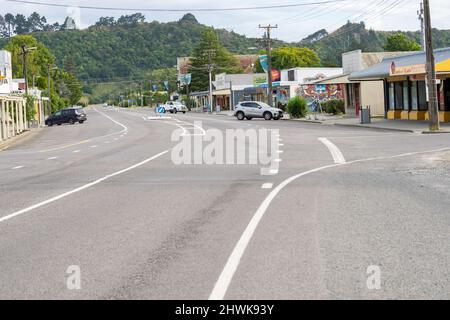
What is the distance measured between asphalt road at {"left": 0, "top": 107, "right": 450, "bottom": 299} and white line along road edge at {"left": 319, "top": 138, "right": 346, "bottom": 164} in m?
2.10

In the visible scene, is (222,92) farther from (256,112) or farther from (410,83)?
(410,83)

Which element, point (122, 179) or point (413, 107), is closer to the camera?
point (122, 179)

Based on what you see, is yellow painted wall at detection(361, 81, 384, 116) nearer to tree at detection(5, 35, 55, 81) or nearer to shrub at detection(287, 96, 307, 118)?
shrub at detection(287, 96, 307, 118)

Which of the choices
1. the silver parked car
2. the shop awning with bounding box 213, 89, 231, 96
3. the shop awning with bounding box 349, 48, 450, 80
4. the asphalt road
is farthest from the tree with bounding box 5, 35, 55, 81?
the asphalt road

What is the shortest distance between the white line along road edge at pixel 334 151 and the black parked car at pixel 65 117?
4517cm

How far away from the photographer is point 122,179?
1811 centimetres

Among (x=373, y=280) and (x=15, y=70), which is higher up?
(x=15, y=70)

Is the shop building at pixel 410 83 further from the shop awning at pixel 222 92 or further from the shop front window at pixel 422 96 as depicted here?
the shop awning at pixel 222 92

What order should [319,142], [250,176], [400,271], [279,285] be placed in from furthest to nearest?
1. [319,142]
2. [250,176]
3. [400,271]
4. [279,285]

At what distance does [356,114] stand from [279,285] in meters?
A: 56.3

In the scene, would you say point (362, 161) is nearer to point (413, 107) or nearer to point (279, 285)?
point (279, 285)

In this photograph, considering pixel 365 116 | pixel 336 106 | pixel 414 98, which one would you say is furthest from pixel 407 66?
pixel 336 106

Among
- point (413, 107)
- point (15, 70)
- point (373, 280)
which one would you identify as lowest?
point (373, 280)

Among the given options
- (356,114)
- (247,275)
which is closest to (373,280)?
(247,275)
